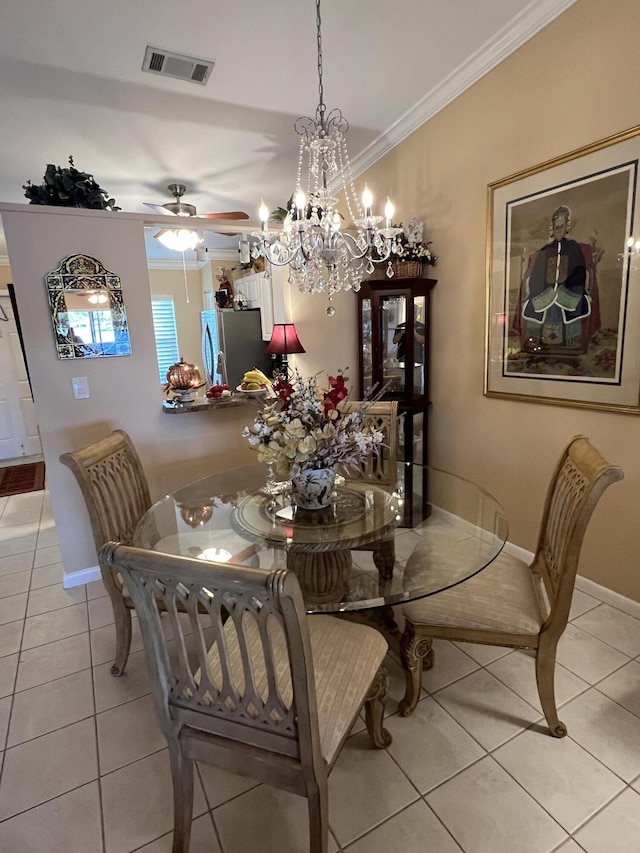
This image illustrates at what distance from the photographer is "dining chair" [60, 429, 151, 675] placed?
1.78 meters

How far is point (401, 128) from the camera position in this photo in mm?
3029

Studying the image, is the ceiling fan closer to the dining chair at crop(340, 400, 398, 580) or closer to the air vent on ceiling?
the air vent on ceiling

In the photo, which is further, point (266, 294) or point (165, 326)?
point (165, 326)

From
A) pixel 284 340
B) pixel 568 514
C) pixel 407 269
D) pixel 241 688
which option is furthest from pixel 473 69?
pixel 241 688

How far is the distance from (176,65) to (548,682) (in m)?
3.29

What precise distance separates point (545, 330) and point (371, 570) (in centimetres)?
166

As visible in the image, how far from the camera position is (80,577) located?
2.68 meters

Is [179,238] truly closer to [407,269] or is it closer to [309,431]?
[407,269]

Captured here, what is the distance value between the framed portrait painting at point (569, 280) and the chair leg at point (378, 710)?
162 centimetres

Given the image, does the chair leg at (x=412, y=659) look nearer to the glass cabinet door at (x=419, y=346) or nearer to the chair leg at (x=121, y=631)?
the chair leg at (x=121, y=631)

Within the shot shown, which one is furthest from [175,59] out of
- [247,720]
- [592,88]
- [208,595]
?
[247,720]

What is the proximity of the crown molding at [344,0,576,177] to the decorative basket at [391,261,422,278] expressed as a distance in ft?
3.04

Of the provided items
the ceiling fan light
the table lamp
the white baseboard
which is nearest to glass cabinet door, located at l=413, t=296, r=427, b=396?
the table lamp

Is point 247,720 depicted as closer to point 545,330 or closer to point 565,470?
point 565,470
